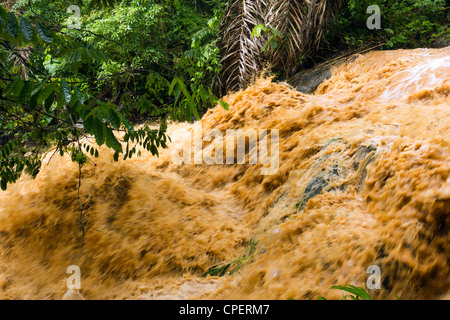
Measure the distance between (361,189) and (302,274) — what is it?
88 centimetres

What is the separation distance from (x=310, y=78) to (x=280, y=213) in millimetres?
3680

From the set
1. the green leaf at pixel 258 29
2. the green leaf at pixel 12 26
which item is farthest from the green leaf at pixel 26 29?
the green leaf at pixel 258 29

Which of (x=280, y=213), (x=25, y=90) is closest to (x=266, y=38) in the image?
(x=280, y=213)

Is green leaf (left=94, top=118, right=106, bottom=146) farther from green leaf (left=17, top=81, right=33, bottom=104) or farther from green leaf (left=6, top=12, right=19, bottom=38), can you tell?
green leaf (left=6, top=12, right=19, bottom=38)

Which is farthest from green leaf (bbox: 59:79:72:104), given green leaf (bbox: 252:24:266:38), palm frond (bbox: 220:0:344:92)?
palm frond (bbox: 220:0:344:92)

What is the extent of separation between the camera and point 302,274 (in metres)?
1.98

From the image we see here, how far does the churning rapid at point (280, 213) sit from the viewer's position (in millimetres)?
1856

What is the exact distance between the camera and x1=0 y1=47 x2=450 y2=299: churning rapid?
1.86m

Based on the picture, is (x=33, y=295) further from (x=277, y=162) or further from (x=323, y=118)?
(x=323, y=118)

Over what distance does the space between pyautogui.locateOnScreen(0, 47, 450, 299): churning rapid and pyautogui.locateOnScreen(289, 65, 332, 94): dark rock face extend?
951 mm

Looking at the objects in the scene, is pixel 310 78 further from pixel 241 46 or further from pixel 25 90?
pixel 25 90

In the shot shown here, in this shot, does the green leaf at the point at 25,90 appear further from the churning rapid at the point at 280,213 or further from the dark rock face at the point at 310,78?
the dark rock face at the point at 310,78

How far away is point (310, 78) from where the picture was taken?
571 centimetres

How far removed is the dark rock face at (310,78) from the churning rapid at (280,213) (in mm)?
951
